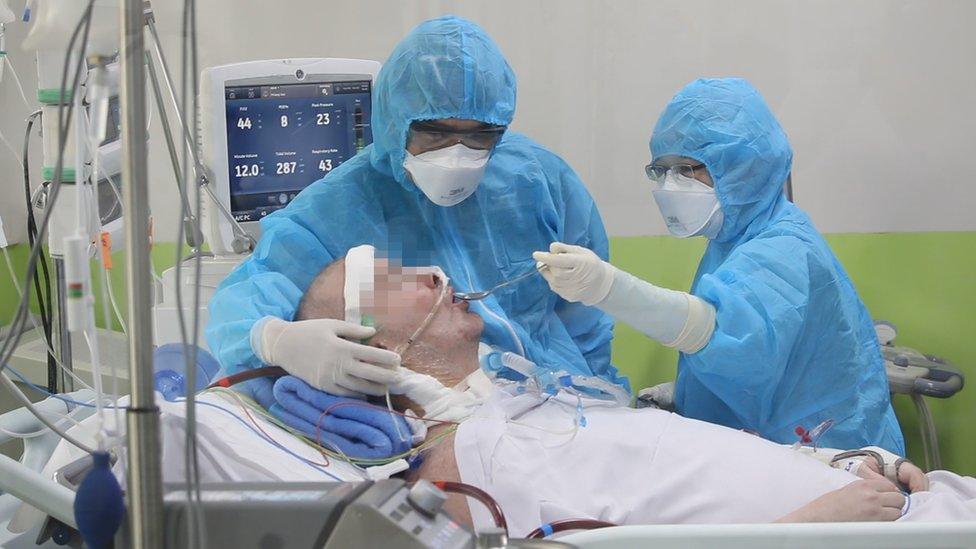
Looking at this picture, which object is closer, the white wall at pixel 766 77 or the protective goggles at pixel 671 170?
the protective goggles at pixel 671 170

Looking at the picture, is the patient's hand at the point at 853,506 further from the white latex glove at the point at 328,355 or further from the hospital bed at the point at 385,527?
the white latex glove at the point at 328,355

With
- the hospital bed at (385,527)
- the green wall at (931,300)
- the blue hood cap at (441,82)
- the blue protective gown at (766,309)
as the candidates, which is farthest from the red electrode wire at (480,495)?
the green wall at (931,300)

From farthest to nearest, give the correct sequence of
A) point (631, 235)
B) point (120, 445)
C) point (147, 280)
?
point (631, 235) < point (120, 445) < point (147, 280)

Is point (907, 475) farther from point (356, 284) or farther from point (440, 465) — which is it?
point (356, 284)

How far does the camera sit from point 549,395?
1.56m

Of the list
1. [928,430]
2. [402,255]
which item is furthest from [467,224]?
[928,430]

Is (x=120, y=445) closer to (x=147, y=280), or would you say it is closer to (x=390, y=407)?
(x=147, y=280)

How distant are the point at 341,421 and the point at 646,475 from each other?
1.71 ft

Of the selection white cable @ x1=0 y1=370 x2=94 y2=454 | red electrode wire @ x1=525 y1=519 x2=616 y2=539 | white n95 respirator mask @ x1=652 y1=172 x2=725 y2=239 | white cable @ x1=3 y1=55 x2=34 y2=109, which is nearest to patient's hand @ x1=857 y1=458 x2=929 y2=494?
red electrode wire @ x1=525 y1=519 x2=616 y2=539

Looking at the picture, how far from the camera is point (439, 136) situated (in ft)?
5.26

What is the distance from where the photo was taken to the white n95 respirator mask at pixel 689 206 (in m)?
1.75

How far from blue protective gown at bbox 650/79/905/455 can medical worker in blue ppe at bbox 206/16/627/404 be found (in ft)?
0.98

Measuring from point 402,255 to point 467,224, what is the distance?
7.9 inches

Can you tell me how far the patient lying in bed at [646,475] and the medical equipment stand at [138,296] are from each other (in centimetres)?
44
